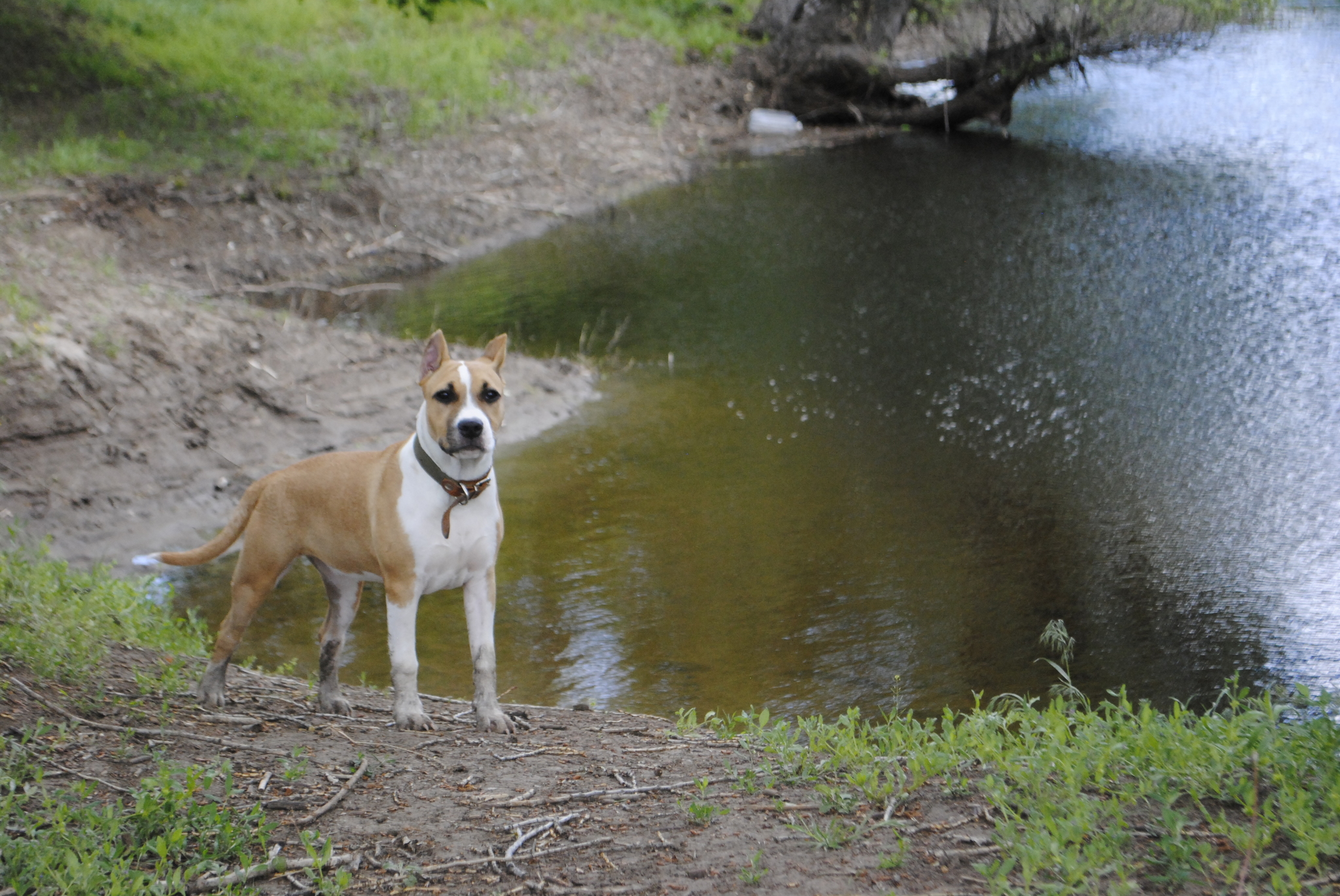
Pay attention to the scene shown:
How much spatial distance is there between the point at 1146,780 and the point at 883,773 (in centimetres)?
87

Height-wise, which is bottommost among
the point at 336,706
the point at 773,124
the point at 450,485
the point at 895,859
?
the point at 336,706

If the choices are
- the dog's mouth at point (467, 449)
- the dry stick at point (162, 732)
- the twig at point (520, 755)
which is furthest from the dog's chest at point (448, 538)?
the dry stick at point (162, 732)

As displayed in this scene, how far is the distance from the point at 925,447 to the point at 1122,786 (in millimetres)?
5727

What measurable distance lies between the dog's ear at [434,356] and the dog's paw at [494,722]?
4.86 ft

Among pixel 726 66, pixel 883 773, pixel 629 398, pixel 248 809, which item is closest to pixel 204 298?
pixel 629 398

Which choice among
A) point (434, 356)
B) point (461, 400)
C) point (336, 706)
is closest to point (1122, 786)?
point (461, 400)

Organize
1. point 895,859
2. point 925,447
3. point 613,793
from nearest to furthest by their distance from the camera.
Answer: point 895,859
point 613,793
point 925,447

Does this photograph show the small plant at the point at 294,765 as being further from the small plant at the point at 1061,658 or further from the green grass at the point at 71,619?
the small plant at the point at 1061,658

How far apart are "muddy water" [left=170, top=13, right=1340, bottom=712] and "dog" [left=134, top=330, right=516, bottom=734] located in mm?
1233

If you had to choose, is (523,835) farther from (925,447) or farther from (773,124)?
(773,124)

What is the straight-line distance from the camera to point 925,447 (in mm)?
9180

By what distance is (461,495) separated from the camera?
15.4 ft

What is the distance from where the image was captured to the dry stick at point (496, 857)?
357cm

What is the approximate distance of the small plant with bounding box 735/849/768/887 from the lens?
10.8 feet
